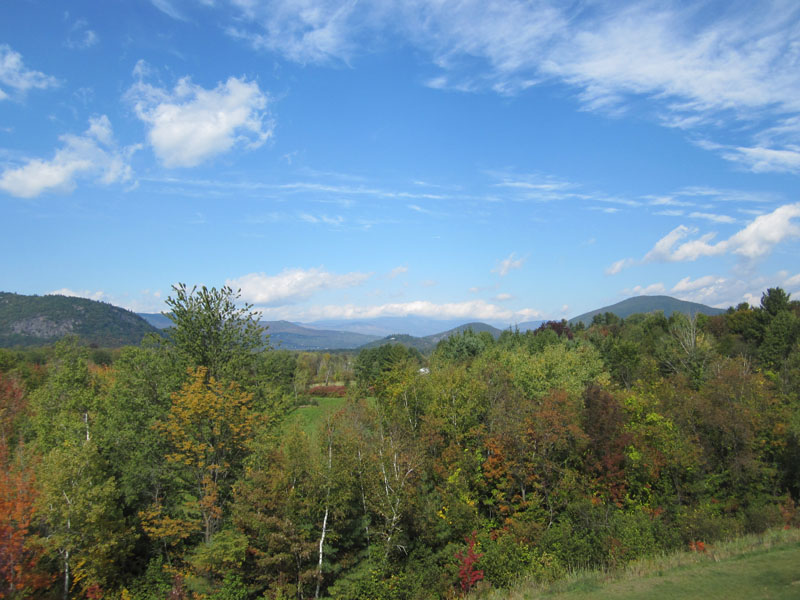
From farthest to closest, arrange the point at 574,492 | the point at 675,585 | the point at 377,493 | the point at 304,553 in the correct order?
the point at 574,492 < the point at 377,493 < the point at 304,553 < the point at 675,585

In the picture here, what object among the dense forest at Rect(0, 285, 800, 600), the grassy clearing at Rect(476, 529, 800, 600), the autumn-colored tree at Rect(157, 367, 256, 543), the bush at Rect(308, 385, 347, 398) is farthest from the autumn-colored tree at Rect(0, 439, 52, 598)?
the bush at Rect(308, 385, 347, 398)

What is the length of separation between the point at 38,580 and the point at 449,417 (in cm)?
2469

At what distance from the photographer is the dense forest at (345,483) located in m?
21.3

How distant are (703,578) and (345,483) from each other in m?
14.9

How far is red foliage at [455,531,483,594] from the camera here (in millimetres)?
22391

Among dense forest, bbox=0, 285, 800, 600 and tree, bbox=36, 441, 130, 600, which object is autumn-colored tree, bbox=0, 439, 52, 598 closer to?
dense forest, bbox=0, 285, 800, 600

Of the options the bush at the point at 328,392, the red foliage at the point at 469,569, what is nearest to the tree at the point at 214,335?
the red foliage at the point at 469,569

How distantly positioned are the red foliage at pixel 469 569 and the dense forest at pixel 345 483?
11 centimetres

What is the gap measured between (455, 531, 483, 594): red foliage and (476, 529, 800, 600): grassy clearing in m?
2.51

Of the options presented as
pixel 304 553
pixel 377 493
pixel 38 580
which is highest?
pixel 377 493

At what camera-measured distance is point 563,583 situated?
60.9 feet

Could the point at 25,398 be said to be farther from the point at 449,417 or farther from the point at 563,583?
the point at 563,583

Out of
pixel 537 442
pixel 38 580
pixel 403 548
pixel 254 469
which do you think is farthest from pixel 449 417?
pixel 38 580

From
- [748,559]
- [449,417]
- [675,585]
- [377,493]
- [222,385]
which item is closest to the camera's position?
[675,585]
